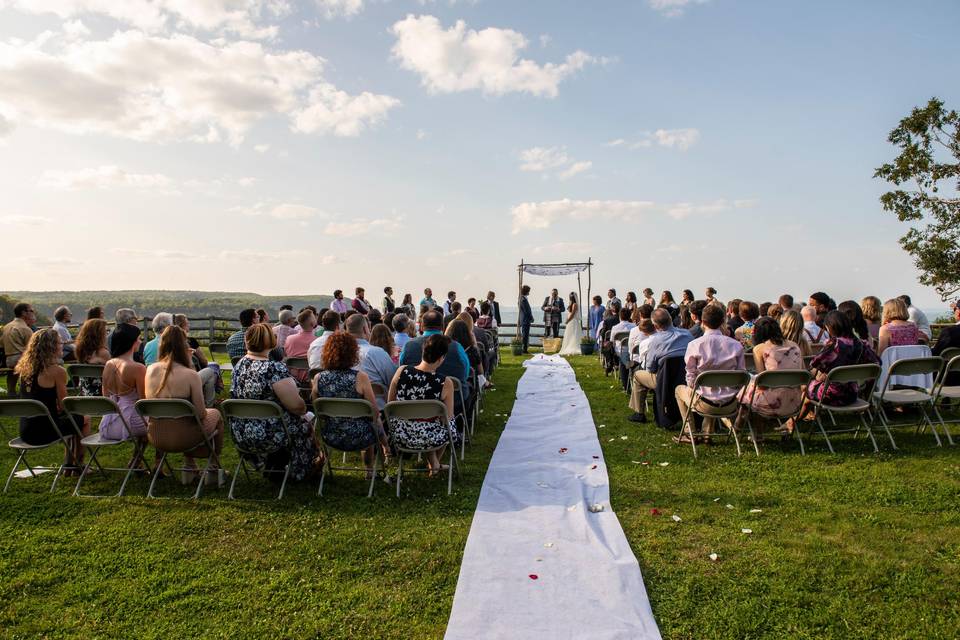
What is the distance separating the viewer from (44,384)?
5434mm

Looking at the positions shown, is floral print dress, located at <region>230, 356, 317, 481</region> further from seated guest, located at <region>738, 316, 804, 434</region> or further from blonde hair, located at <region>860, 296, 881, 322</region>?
blonde hair, located at <region>860, 296, 881, 322</region>

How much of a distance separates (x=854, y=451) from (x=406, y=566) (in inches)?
181

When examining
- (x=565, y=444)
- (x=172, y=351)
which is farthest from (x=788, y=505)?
(x=172, y=351)

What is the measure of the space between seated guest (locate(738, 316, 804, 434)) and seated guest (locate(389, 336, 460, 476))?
293 centimetres

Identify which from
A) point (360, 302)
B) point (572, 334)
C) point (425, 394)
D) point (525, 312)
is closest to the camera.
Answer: point (425, 394)

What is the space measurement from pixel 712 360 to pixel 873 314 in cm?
340

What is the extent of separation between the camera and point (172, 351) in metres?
4.99

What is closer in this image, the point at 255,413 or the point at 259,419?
the point at 255,413

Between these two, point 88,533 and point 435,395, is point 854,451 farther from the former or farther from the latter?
point 88,533

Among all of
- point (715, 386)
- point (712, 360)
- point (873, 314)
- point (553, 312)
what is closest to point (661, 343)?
point (712, 360)

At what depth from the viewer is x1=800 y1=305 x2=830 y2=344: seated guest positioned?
7.76m

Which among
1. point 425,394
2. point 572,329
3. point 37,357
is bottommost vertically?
point 572,329

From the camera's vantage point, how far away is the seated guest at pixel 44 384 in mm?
5289

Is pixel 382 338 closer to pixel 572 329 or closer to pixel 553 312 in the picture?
pixel 572 329
